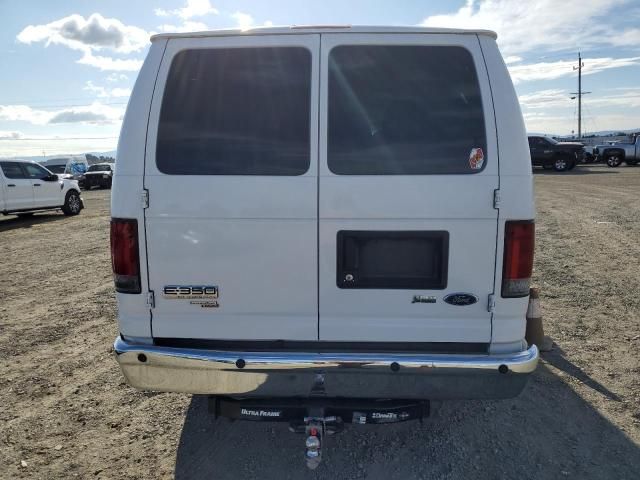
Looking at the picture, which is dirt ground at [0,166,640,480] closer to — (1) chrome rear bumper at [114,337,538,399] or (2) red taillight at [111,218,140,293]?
(1) chrome rear bumper at [114,337,538,399]

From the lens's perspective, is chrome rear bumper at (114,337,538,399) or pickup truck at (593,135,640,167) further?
pickup truck at (593,135,640,167)

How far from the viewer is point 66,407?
3.67 m

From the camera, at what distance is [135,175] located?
2.59 meters

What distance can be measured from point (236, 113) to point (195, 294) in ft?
3.30

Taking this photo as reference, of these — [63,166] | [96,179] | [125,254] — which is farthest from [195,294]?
[63,166]

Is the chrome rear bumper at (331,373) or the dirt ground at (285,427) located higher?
the chrome rear bumper at (331,373)

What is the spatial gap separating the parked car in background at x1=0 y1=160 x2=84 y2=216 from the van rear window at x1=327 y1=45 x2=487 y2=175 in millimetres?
14122

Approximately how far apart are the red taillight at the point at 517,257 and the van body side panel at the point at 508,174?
27 millimetres

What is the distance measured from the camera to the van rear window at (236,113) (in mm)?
2576

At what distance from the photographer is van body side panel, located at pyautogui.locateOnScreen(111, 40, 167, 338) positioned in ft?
8.48

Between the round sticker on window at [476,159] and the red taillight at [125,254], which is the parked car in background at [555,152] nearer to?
the round sticker on window at [476,159]

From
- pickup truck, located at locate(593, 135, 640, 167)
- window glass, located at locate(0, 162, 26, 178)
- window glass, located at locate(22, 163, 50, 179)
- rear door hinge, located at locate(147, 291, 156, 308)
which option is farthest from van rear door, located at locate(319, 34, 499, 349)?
pickup truck, located at locate(593, 135, 640, 167)

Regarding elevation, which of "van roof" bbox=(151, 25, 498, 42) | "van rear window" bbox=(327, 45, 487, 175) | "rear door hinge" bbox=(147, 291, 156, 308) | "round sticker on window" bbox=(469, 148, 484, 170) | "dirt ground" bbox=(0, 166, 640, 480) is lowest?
"dirt ground" bbox=(0, 166, 640, 480)

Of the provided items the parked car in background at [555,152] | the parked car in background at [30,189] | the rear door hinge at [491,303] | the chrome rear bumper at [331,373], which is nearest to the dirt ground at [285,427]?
the chrome rear bumper at [331,373]
